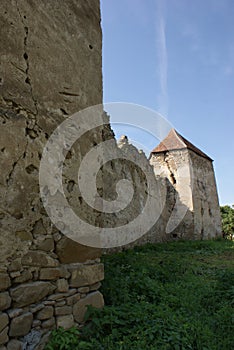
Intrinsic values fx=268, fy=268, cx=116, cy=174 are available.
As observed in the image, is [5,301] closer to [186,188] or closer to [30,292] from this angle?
[30,292]

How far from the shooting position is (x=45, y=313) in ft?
7.99

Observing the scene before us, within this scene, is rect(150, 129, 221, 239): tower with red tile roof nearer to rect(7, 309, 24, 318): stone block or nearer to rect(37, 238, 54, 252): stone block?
rect(37, 238, 54, 252): stone block

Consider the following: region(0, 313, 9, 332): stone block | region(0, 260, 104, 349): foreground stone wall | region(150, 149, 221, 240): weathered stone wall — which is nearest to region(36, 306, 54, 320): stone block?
region(0, 260, 104, 349): foreground stone wall

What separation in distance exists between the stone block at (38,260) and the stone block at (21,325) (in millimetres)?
412

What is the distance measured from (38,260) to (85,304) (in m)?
0.75

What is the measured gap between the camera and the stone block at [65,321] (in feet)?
8.30

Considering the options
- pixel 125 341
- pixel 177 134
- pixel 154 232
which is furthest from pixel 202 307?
pixel 177 134

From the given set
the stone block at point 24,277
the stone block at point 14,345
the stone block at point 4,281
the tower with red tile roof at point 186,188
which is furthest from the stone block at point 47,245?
the tower with red tile roof at point 186,188

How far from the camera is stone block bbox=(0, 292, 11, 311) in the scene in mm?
2152

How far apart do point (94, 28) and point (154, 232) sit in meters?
8.29

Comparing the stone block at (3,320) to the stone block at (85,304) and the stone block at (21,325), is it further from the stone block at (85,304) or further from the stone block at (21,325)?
the stone block at (85,304)

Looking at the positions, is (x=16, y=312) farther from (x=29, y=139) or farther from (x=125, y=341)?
(x=29, y=139)

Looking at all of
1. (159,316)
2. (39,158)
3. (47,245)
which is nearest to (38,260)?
(47,245)

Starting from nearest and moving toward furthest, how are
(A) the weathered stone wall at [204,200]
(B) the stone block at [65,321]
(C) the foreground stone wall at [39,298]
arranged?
(C) the foreground stone wall at [39,298], (B) the stone block at [65,321], (A) the weathered stone wall at [204,200]
